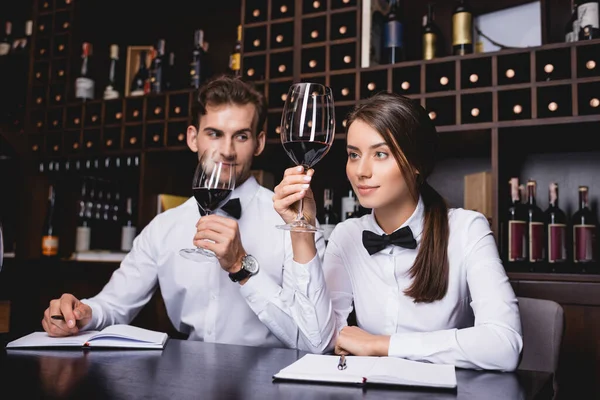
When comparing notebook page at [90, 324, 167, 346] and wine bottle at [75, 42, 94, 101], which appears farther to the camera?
wine bottle at [75, 42, 94, 101]

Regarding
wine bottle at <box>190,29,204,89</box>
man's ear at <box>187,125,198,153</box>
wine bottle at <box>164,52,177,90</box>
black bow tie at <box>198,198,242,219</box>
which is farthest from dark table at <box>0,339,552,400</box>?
wine bottle at <box>164,52,177,90</box>

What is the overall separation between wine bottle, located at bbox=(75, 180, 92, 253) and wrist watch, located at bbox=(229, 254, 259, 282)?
187 cm

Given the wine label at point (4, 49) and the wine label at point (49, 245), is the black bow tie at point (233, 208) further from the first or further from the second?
the wine label at point (4, 49)

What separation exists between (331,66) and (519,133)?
0.82 meters

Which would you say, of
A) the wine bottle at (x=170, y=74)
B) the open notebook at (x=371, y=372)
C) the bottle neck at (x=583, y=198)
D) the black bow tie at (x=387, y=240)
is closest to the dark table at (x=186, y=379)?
the open notebook at (x=371, y=372)

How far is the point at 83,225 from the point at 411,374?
8.71ft

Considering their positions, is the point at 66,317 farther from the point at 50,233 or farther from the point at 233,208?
the point at 50,233

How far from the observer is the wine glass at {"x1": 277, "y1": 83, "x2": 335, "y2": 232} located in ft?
3.41

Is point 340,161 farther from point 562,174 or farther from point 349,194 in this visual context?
point 562,174

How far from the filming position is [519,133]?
212 centimetres

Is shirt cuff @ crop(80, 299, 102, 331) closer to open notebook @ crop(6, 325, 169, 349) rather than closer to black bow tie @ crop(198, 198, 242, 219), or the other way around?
open notebook @ crop(6, 325, 169, 349)

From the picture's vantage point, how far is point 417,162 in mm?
1377

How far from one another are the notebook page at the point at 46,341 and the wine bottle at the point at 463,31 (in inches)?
68.8

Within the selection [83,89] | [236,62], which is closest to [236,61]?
[236,62]
